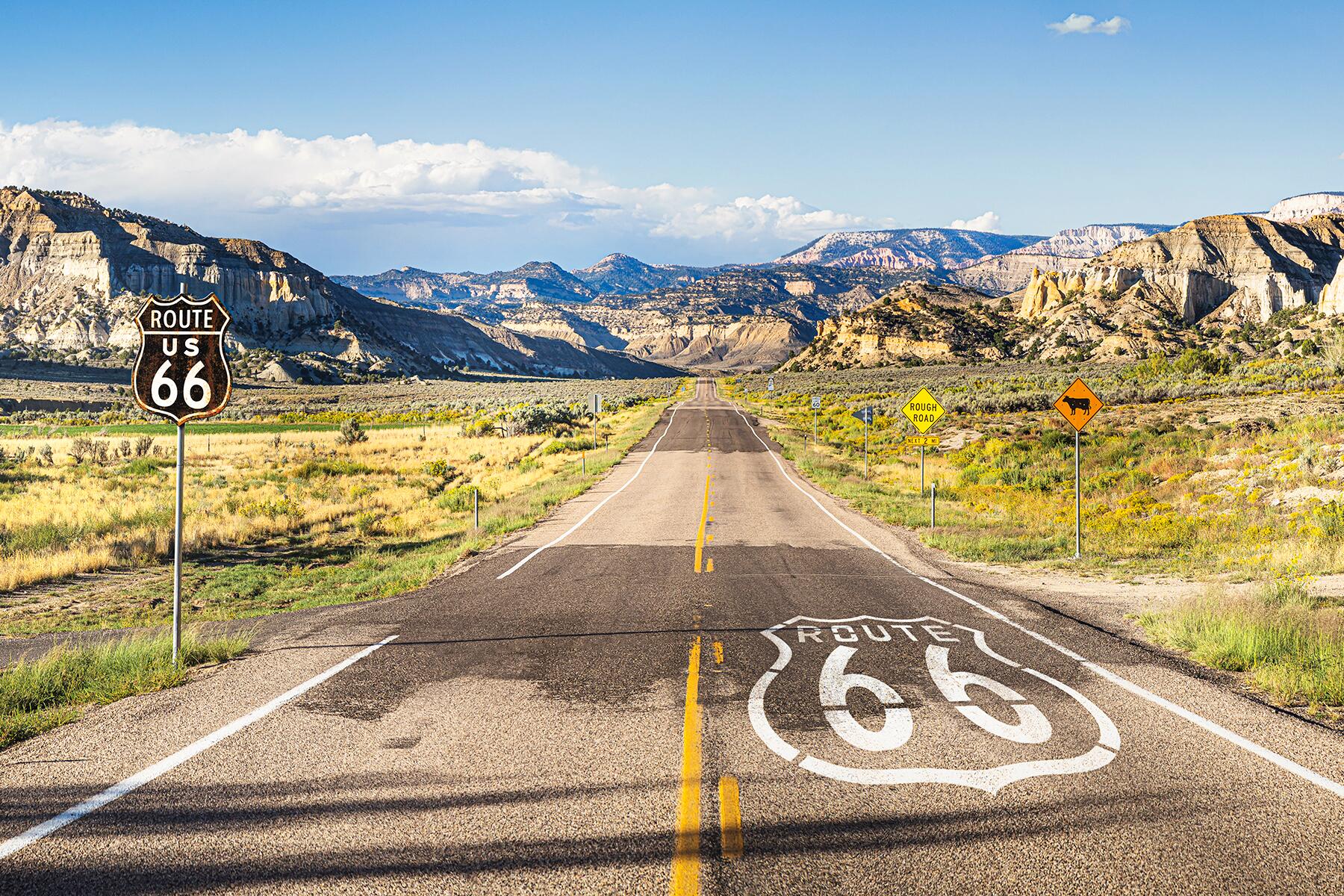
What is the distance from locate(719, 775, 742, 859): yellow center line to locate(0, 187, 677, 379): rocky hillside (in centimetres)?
13738

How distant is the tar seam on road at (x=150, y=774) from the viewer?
13.2 feet

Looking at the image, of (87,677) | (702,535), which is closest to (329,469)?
(702,535)

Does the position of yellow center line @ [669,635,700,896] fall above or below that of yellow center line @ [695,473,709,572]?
above

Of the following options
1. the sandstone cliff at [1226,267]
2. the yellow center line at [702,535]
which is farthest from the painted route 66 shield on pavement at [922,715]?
the sandstone cliff at [1226,267]

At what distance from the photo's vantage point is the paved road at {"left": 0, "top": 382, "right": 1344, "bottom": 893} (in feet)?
12.4

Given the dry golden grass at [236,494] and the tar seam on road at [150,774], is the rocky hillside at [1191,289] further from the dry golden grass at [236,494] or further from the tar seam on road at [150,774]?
the tar seam on road at [150,774]

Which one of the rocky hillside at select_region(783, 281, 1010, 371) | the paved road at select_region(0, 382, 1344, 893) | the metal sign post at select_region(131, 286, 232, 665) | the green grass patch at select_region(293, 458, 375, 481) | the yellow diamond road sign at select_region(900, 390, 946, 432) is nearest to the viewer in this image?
the paved road at select_region(0, 382, 1344, 893)

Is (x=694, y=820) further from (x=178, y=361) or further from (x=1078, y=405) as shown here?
(x=1078, y=405)

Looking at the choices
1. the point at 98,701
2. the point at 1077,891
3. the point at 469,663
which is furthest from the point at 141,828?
the point at 1077,891

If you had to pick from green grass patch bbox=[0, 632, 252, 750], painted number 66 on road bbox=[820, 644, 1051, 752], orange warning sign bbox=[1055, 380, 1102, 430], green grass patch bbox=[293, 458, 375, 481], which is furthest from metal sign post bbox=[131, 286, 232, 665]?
green grass patch bbox=[293, 458, 375, 481]

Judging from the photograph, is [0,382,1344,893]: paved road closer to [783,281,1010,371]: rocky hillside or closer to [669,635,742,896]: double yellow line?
[669,635,742,896]: double yellow line

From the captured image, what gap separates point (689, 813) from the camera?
430cm

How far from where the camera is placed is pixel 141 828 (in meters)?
4.14

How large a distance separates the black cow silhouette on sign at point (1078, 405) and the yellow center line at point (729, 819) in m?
12.8
